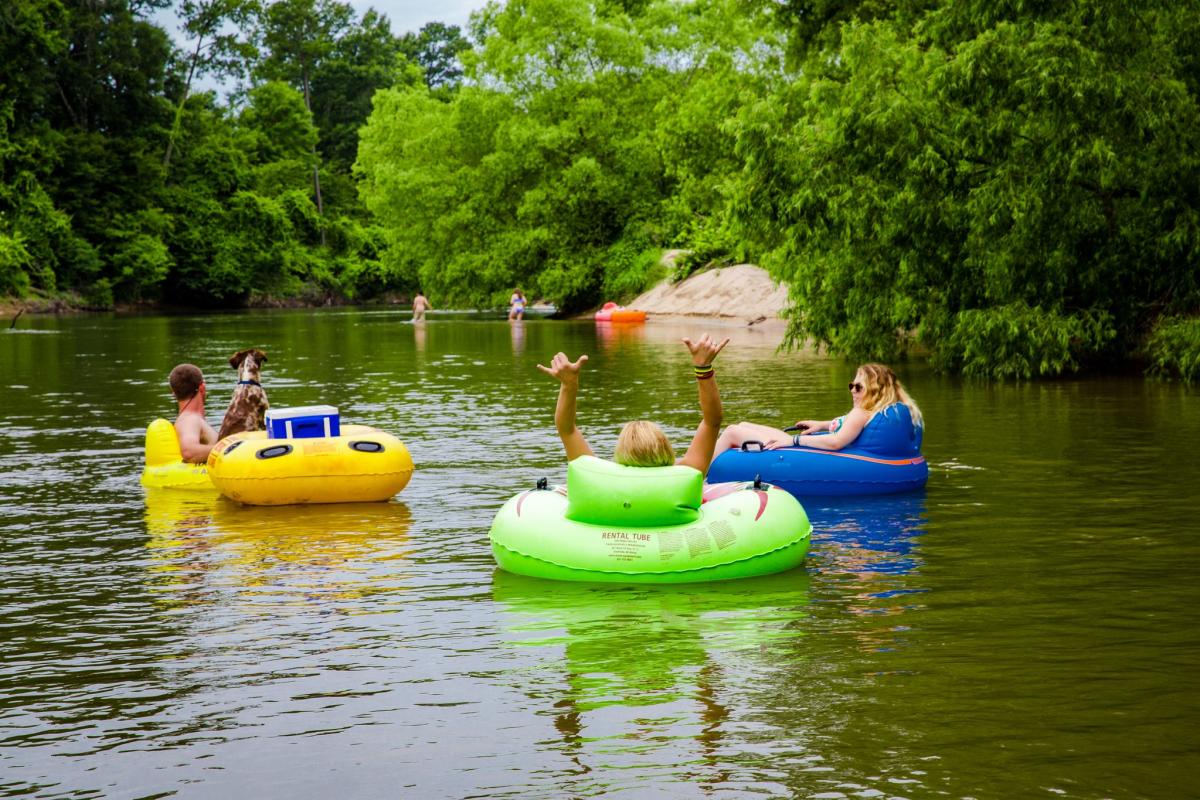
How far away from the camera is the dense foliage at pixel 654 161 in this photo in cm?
1978

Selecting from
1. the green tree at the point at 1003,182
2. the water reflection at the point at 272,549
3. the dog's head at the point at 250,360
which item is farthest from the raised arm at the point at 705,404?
the green tree at the point at 1003,182

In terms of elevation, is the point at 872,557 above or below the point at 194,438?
below

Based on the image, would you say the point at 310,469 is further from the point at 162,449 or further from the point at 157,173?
the point at 157,173

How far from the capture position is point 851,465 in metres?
11.7

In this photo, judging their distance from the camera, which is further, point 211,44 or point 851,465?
point 211,44

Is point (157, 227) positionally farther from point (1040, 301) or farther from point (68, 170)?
point (1040, 301)

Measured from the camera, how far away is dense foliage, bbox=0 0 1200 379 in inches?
779

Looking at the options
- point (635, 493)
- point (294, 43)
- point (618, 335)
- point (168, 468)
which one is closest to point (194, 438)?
point (168, 468)

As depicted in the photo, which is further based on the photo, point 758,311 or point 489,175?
point 489,175

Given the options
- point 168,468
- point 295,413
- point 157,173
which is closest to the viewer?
point 295,413

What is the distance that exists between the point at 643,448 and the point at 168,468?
5.52 metres

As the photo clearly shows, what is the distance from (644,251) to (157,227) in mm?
28917

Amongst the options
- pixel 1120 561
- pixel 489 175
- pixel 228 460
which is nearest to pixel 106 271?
pixel 489 175

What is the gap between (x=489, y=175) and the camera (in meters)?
52.9
